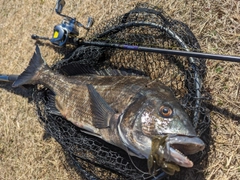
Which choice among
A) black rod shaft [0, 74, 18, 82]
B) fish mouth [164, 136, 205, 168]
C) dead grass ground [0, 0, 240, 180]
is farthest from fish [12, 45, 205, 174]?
black rod shaft [0, 74, 18, 82]

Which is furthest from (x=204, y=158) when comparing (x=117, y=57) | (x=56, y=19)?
(x=56, y=19)

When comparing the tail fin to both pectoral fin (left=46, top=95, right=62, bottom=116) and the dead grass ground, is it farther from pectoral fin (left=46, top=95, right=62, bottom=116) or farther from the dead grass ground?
the dead grass ground

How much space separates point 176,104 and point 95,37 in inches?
57.0

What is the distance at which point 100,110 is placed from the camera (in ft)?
8.71

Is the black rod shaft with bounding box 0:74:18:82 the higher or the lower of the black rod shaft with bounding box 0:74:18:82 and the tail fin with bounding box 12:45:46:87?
the lower

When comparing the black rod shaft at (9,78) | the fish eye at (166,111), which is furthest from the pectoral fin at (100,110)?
the black rod shaft at (9,78)

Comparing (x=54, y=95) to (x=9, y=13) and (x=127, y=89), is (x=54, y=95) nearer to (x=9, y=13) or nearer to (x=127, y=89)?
(x=127, y=89)

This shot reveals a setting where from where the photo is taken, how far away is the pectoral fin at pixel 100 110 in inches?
103

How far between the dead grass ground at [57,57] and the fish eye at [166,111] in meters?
0.80

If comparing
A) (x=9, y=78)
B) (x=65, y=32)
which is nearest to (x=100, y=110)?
(x=65, y=32)

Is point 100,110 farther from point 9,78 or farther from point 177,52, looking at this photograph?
point 9,78

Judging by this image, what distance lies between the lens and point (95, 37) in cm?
341

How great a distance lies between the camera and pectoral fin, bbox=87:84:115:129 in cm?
262

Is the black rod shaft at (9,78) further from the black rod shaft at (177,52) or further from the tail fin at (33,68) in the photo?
the black rod shaft at (177,52)
